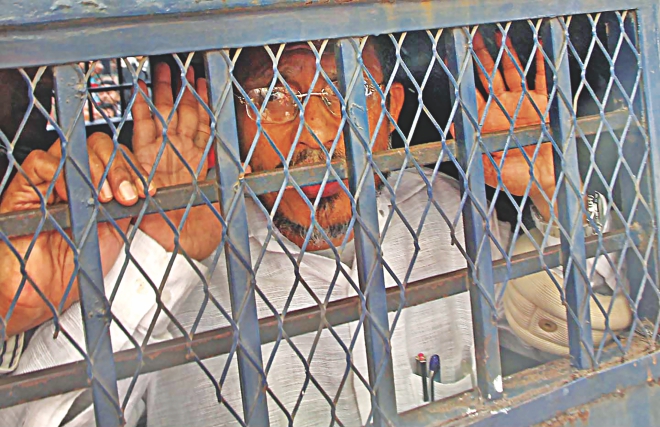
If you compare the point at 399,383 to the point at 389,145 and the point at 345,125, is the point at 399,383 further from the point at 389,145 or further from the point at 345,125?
the point at 345,125

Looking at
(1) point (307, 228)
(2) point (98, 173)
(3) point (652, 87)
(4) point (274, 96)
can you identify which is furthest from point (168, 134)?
(3) point (652, 87)

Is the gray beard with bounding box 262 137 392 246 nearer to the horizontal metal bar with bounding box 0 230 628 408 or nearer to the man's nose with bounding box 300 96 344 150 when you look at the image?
the man's nose with bounding box 300 96 344 150

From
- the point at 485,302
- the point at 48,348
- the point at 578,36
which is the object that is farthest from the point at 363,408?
the point at 578,36

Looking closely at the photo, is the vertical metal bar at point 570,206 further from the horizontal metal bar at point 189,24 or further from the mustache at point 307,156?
the mustache at point 307,156

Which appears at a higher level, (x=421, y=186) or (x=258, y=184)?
(x=421, y=186)

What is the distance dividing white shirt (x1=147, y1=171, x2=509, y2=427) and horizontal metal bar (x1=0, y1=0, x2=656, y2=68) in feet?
1.87

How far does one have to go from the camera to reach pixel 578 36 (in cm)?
167

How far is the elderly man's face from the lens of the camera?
173 centimetres

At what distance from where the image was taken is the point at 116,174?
1.09 meters

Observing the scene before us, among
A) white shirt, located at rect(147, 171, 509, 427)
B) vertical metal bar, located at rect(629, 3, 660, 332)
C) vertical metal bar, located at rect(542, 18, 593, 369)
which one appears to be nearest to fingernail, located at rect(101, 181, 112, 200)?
white shirt, located at rect(147, 171, 509, 427)

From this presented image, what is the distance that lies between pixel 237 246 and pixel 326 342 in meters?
0.89

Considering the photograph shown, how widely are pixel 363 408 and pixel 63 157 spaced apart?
3.86ft

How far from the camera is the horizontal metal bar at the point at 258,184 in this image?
95cm

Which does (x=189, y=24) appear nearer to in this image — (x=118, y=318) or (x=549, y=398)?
(x=118, y=318)
